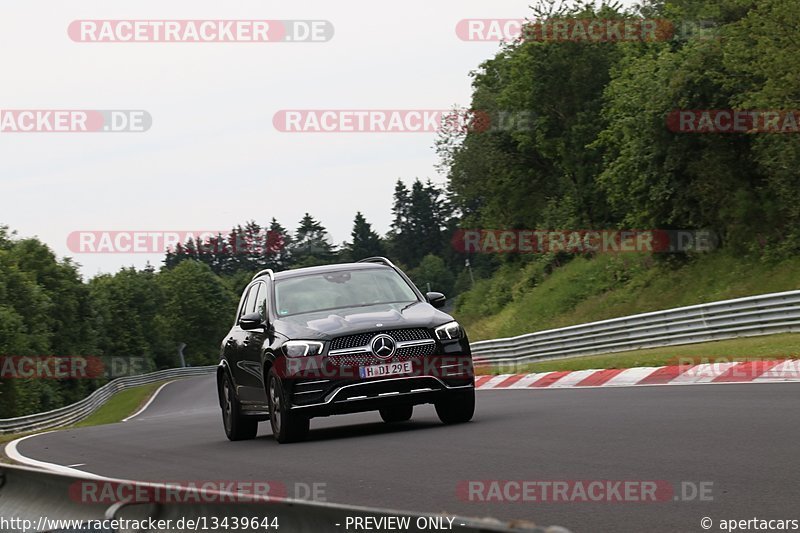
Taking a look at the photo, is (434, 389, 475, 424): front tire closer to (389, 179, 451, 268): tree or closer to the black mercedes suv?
the black mercedes suv

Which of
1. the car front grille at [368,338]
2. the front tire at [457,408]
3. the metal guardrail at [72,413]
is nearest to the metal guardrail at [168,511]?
the car front grille at [368,338]

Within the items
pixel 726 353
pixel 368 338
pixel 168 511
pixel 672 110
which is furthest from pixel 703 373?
pixel 672 110

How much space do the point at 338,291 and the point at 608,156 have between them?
4004 centimetres

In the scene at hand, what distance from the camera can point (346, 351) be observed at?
39.1 ft

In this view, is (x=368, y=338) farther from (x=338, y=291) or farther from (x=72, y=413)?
(x=72, y=413)

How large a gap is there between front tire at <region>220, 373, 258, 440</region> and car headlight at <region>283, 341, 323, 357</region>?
221 cm

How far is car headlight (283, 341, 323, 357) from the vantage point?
1193 cm

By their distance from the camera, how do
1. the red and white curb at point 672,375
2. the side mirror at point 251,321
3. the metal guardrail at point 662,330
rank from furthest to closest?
the metal guardrail at point 662,330 < the red and white curb at point 672,375 < the side mirror at point 251,321

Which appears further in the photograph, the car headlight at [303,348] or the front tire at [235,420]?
the front tire at [235,420]

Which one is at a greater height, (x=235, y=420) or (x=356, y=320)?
(x=356, y=320)

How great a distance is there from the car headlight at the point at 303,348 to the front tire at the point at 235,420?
2.21 metres

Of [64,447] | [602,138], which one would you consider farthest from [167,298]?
[64,447]

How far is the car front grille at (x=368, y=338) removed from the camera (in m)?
11.9

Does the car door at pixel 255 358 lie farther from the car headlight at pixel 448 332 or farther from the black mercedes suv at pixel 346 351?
the car headlight at pixel 448 332
